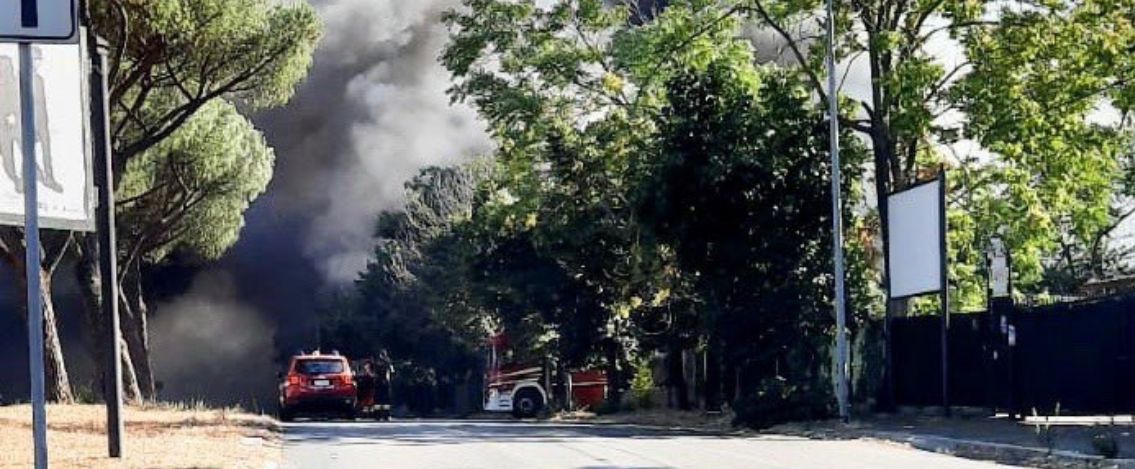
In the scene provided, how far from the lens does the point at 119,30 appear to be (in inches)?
1160

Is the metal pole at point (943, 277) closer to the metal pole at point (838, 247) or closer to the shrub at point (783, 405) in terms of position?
the metal pole at point (838, 247)

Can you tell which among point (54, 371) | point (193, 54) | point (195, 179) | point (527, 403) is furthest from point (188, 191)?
point (527, 403)

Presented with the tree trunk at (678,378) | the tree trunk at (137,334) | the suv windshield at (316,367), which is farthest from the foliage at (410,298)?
the suv windshield at (316,367)

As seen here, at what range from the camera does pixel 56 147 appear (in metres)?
12.9

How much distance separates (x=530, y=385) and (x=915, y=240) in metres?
21.9

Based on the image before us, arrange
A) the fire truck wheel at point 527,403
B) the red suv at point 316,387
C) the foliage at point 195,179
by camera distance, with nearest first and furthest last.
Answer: the foliage at point 195,179
the red suv at point 316,387
the fire truck wheel at point 527,403

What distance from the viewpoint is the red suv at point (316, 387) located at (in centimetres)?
3884

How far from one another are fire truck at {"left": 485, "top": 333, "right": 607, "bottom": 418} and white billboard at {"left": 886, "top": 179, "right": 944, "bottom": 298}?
1985 cm

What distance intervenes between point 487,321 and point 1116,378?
3712cm

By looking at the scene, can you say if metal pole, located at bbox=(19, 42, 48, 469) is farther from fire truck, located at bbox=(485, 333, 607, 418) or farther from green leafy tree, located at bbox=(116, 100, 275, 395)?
fire truck, located at bbox=(485, 333, 607, 418)

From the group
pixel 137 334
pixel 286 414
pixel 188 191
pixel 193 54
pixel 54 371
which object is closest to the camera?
pixel 54 371

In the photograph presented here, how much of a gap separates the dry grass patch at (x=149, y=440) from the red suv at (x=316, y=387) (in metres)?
8.07

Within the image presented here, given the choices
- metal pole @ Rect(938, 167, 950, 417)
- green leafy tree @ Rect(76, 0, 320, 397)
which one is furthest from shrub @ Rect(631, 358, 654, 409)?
metal pole @ Rect(938, 167, 950, 417)

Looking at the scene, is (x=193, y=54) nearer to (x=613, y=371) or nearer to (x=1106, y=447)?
(x=1106, y=447)
